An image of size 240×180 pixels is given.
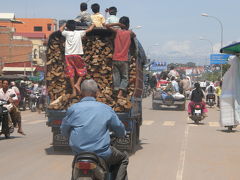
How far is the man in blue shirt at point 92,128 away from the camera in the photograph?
6266mm

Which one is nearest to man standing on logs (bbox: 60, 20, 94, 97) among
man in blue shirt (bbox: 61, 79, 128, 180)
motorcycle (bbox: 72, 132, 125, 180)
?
man in blue shirt (bbox: 61, 79, 128, 180)

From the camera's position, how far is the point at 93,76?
42.9ft

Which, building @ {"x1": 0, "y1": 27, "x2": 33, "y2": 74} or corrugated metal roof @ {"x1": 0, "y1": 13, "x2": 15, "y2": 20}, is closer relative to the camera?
building @ {"x1": 0, "y1": 27, "x2": 33, "y2": 74}

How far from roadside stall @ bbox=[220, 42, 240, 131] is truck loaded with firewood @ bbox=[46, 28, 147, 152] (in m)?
6.41

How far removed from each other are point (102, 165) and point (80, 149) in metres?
0.33

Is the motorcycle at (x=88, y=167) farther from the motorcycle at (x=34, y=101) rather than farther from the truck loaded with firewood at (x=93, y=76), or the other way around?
the motorcycle at (x=34, y=101)

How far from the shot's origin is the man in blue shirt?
20.6 ft

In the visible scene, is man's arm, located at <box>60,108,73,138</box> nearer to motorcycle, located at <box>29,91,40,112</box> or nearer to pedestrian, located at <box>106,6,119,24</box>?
pedestrian, located at <box>106,6,119,24</box>

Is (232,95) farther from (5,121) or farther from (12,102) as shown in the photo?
(5,121)

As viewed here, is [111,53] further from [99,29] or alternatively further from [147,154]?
[147,154]

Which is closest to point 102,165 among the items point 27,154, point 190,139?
point 27,154

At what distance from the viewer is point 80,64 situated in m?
12.9

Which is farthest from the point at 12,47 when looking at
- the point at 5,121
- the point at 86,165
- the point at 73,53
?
the point at 86,165

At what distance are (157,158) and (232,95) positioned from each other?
300 inches
